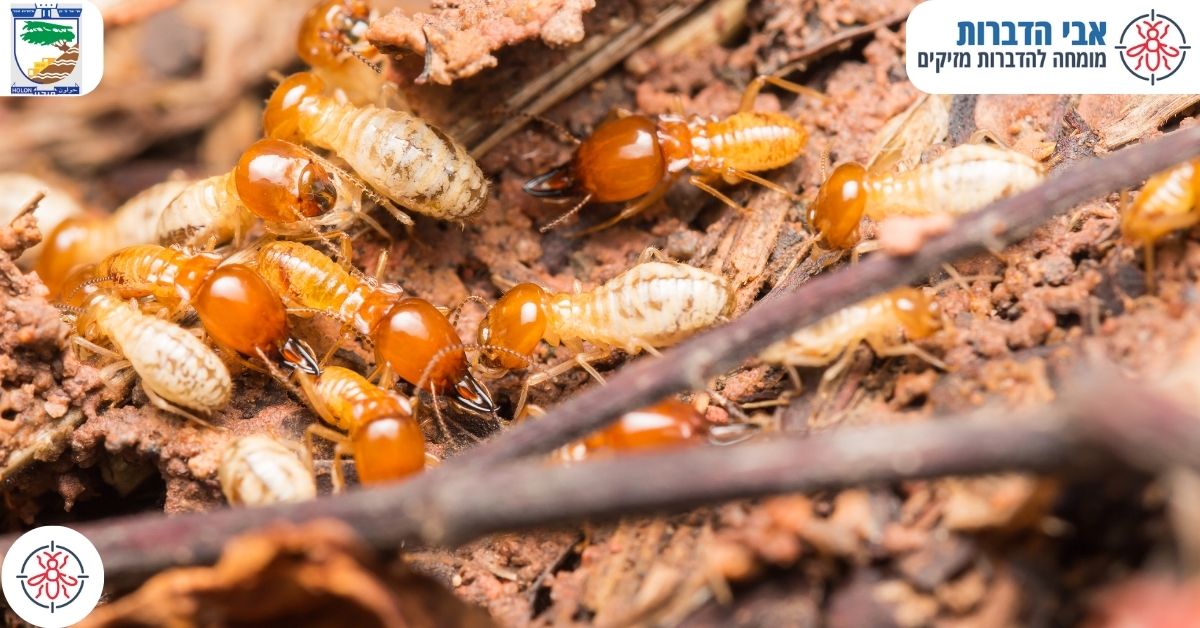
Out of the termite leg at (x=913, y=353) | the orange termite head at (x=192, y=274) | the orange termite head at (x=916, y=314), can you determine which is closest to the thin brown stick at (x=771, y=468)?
the termite leg at (x=913, y=353)

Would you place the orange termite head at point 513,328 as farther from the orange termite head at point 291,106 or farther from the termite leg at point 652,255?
the orange termite head at point 291,106

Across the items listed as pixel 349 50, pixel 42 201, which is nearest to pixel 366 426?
pixel 349 50

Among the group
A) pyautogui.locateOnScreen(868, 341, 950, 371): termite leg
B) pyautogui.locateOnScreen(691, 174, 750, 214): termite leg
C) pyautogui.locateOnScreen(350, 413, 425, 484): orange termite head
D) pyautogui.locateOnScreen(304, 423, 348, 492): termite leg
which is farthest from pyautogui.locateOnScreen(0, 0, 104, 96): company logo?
pyautogui.locateOnScreen(868, 341, 950, 371): termite leg

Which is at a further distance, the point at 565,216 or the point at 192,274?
the point at 565,216

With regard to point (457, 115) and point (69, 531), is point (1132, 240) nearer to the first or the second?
point (457, 115)

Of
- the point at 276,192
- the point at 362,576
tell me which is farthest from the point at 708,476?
the point at 276,192

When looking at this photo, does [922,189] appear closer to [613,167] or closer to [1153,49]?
[1153,49]

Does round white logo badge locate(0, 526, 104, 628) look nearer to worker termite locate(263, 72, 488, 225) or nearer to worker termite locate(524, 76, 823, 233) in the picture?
worker termite locate(263, 72, 488, 225)

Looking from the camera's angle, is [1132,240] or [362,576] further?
[1132,240]
